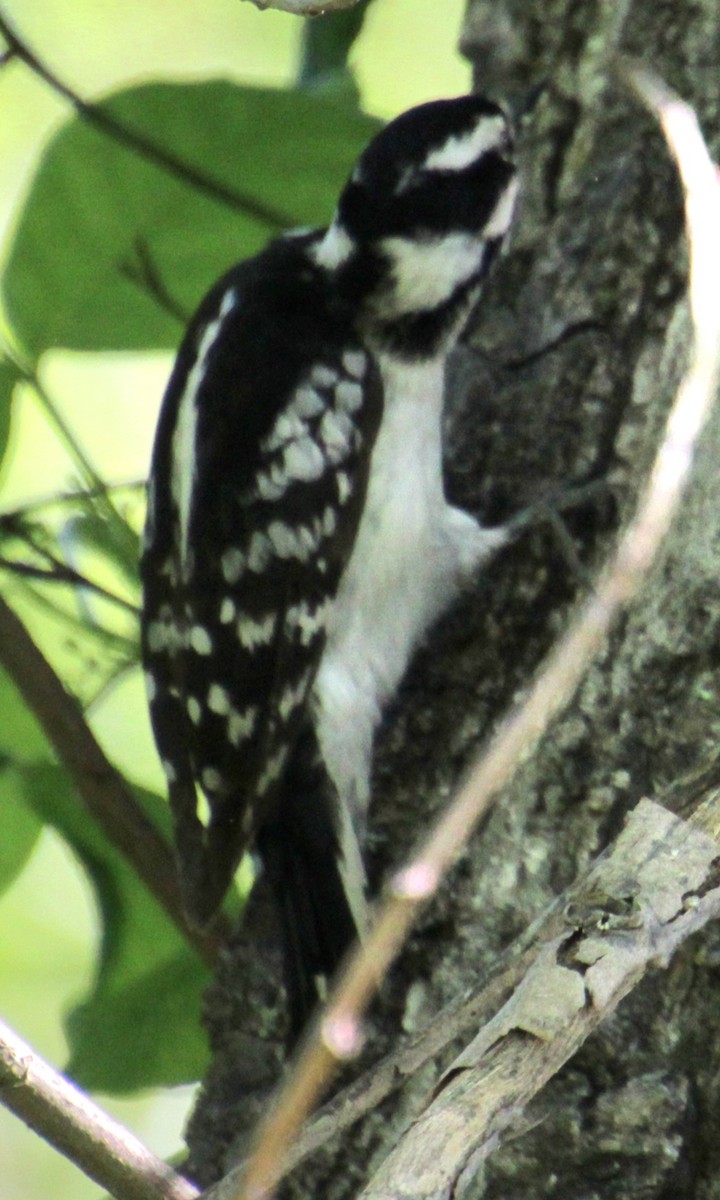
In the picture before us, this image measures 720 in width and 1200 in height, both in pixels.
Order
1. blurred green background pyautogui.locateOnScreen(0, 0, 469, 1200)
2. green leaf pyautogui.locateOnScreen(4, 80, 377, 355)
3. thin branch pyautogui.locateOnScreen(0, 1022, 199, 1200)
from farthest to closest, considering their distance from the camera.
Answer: blurred green background pyautogui.locateOnScreen(0, 0, 469, 1200) < green leaf pyautogui.locateOnScreen(4, 80, 377, 355) < thin branch pyautogui.locateOnScreen(0, 1022, 199, 1200)

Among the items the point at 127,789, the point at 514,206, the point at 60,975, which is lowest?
the point at 60,975

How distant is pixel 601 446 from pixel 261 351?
360mm

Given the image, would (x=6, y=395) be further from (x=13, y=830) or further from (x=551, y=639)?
(x=551, y=639)

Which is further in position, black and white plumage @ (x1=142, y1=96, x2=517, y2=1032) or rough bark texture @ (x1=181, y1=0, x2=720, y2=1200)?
black and white plumage @ (x1=142, y1=96, x2=517, y2=1032)

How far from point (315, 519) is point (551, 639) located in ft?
0.93

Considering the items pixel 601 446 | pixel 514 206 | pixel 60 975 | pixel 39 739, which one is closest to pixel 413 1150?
pixel 601 446

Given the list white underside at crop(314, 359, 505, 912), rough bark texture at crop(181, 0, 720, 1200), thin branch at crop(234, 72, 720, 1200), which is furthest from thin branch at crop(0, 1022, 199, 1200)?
white underside at crop(314, 359, 505, 912)

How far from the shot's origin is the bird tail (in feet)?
4.24

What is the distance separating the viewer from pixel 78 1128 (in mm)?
874

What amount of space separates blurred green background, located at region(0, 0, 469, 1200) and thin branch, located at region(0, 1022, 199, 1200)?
95 centimetres

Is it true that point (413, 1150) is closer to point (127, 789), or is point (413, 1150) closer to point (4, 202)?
point (127, 789)

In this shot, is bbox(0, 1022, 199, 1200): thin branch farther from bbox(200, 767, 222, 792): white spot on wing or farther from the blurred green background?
the blurred green background

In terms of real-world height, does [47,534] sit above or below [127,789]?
above

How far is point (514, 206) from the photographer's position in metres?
1.47
